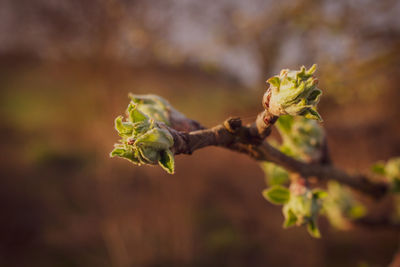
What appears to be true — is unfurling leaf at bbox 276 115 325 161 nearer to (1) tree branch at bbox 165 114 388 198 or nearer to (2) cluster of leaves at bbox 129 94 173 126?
(1) tree branch at bbox 165 114 388 198

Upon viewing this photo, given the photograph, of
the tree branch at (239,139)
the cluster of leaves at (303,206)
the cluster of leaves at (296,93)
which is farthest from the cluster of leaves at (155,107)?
the cluster of leaves at (303,206)

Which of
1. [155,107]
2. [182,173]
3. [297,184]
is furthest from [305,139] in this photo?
[182,173]

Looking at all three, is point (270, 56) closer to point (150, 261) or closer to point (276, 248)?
point (276, 248)

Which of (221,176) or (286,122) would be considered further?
(221,176)

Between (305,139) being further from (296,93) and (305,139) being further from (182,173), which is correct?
(182,173)

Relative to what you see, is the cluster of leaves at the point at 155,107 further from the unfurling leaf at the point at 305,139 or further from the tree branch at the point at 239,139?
the unfurling leaf at the point at 305,139

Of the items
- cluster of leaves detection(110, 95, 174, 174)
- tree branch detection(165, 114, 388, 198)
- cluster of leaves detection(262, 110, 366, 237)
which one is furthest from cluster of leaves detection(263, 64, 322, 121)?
cluster of leaves detection(262, 110, 366, 237)

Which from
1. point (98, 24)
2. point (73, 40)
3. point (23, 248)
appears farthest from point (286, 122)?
point (23, 248)

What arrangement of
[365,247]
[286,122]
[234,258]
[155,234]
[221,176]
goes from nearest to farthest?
[286,122] → [365,247] → [234,258] → [155,234] → [221,176]
